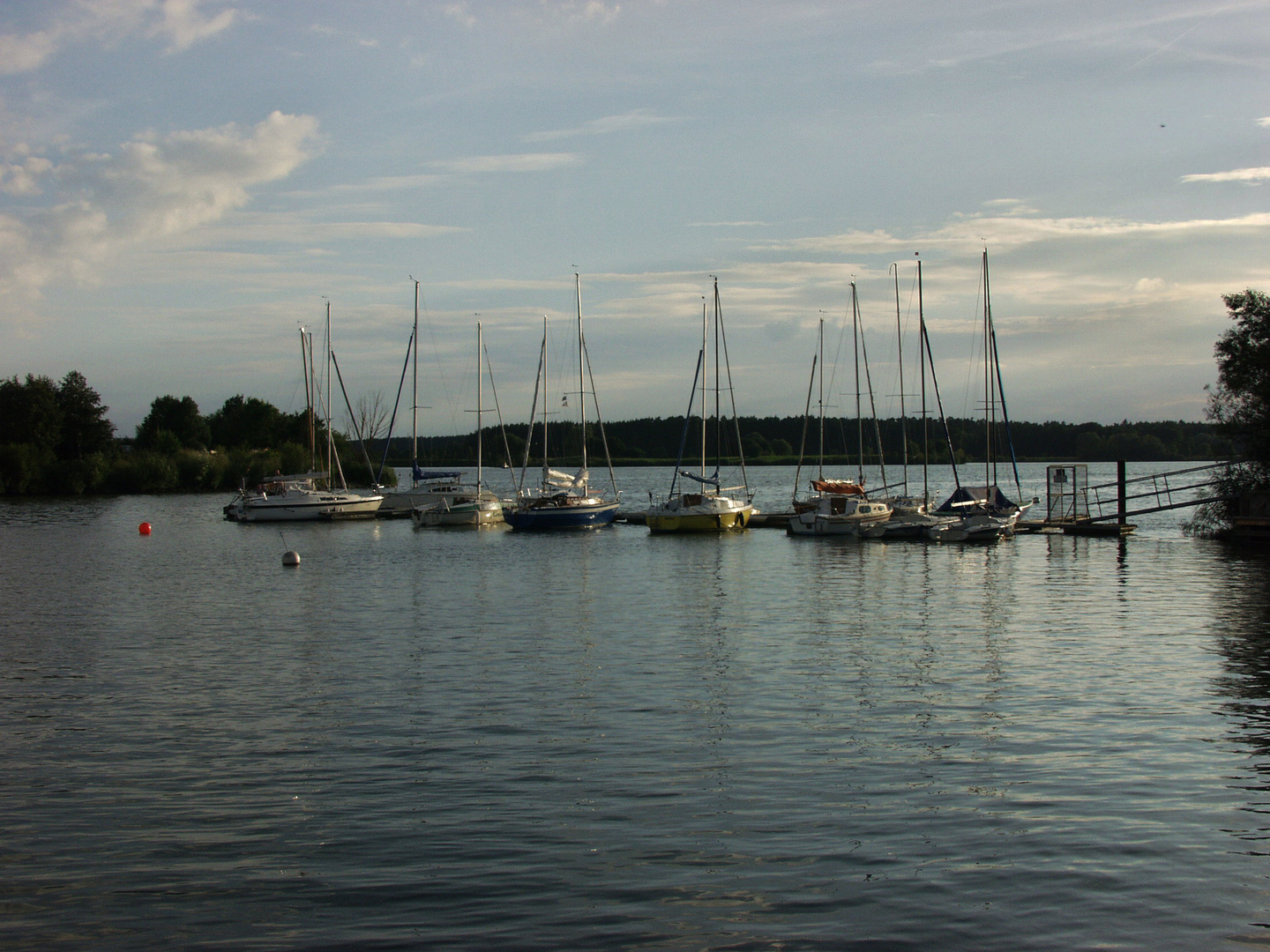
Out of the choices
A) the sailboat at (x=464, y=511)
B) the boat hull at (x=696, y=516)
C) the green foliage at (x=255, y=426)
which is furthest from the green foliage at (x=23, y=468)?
the boat hull at (x=696, y=516)

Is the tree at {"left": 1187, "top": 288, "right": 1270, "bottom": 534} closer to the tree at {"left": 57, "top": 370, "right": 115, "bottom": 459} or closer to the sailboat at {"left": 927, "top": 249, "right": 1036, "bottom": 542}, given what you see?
the sailboat at {"left": 927, "top": 249, "right": 1036, "bottom": 542}

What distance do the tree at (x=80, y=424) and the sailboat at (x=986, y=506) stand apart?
10300 centimetres

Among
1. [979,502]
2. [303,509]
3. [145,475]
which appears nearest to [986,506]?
[979,502]

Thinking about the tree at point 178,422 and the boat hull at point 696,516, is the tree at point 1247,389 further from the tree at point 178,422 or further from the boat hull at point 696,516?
the tree at point 178,422

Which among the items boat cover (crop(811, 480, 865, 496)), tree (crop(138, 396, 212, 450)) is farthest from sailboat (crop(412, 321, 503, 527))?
tree (crop(138, 396, 212, 450))

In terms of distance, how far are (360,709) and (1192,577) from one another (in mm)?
30811

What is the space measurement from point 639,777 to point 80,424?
127557 millimetres

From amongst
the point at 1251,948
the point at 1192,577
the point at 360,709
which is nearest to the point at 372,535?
the point at 1192,577

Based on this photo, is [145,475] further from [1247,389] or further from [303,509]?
[1247,389]

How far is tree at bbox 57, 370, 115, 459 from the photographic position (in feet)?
398

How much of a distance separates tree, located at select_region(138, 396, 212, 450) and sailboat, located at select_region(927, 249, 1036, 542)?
123131 millimetres

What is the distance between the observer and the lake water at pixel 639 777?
28.1 ft

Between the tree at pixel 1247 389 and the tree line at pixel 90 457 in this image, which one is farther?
the tree line at pixel 90 457

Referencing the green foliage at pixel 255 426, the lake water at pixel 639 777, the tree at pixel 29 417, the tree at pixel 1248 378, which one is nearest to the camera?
the lake water at pixel 639 777
